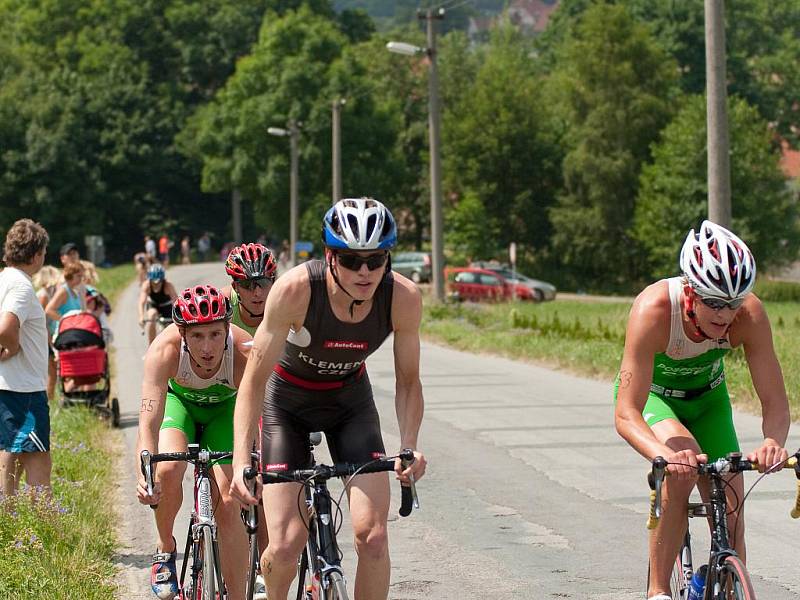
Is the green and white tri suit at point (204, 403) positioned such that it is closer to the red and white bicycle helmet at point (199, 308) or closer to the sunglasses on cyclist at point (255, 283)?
the red and white bicycle helmet at point (199, 308)

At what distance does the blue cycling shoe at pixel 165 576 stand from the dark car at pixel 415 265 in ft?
183

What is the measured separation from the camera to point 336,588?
208 inches

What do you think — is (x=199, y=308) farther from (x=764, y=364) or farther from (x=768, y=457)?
(x=768, y=457)

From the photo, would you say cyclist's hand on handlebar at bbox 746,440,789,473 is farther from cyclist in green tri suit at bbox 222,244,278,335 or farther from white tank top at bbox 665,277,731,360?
cyclist in green tri suit at bbox 222,244,278,335

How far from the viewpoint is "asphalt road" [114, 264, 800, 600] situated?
7676 millimetres

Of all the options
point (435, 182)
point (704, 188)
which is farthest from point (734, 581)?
point (704, 188)

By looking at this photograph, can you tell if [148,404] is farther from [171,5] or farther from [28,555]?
[171,5]

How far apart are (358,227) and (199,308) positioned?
4.13 feet

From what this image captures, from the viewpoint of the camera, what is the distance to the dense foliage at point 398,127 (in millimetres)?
65375

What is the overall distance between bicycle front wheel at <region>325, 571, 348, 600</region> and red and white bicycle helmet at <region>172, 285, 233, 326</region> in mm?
1550

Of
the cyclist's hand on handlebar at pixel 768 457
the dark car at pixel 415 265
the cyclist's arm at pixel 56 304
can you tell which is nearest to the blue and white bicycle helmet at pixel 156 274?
the cyclist's arm at pixel 56 304

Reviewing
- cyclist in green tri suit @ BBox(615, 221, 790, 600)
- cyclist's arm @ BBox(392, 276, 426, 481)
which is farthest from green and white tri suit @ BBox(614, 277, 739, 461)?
cyclist's arm @ BBox(392, 276, 426, 481)

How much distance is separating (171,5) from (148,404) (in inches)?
3502

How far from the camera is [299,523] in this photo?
5.71 meters
